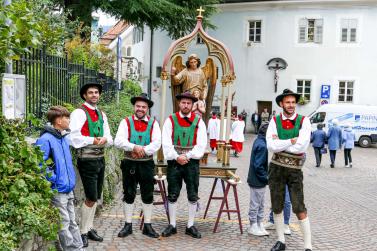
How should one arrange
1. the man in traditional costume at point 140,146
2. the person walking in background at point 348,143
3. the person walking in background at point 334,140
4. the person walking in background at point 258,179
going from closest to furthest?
the man in traditional costume at point 140,146 < the person walking in background at point 258,179 < the person walking in background at point 334,140 < the person walking in background at point 348,143

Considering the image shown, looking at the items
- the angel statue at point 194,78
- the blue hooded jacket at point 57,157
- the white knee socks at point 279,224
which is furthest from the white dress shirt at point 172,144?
the blue hooded jacket at point 57,157

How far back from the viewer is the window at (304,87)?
31516 millimetres

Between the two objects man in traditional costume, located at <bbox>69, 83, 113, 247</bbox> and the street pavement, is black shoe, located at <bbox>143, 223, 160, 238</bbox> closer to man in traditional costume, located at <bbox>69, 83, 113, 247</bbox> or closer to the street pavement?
the street pavement

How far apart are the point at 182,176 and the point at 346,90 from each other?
25615mm

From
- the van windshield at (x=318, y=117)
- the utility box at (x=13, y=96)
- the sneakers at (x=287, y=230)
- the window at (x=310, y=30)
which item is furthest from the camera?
the window at (x=310, y=30)

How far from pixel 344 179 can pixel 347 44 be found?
708 inches

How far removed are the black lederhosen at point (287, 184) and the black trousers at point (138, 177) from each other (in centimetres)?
166

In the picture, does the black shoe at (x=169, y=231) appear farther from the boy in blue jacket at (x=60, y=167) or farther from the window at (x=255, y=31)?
the window at (x=255, y=31)

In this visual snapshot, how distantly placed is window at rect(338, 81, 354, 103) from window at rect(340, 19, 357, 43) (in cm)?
256

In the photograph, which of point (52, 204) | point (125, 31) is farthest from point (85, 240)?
point (125, 31)

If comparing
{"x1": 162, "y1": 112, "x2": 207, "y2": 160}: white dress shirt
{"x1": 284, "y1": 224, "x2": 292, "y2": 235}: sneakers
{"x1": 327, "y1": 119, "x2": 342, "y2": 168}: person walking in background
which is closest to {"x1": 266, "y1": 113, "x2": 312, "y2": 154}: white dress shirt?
{"x1": 162, "y1": 112, "x2": 207, "y2": 160}: white dress shirt

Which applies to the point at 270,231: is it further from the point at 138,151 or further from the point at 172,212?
the point at 138,151

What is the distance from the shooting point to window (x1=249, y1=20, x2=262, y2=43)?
32594mm

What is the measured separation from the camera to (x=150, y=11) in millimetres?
20375
